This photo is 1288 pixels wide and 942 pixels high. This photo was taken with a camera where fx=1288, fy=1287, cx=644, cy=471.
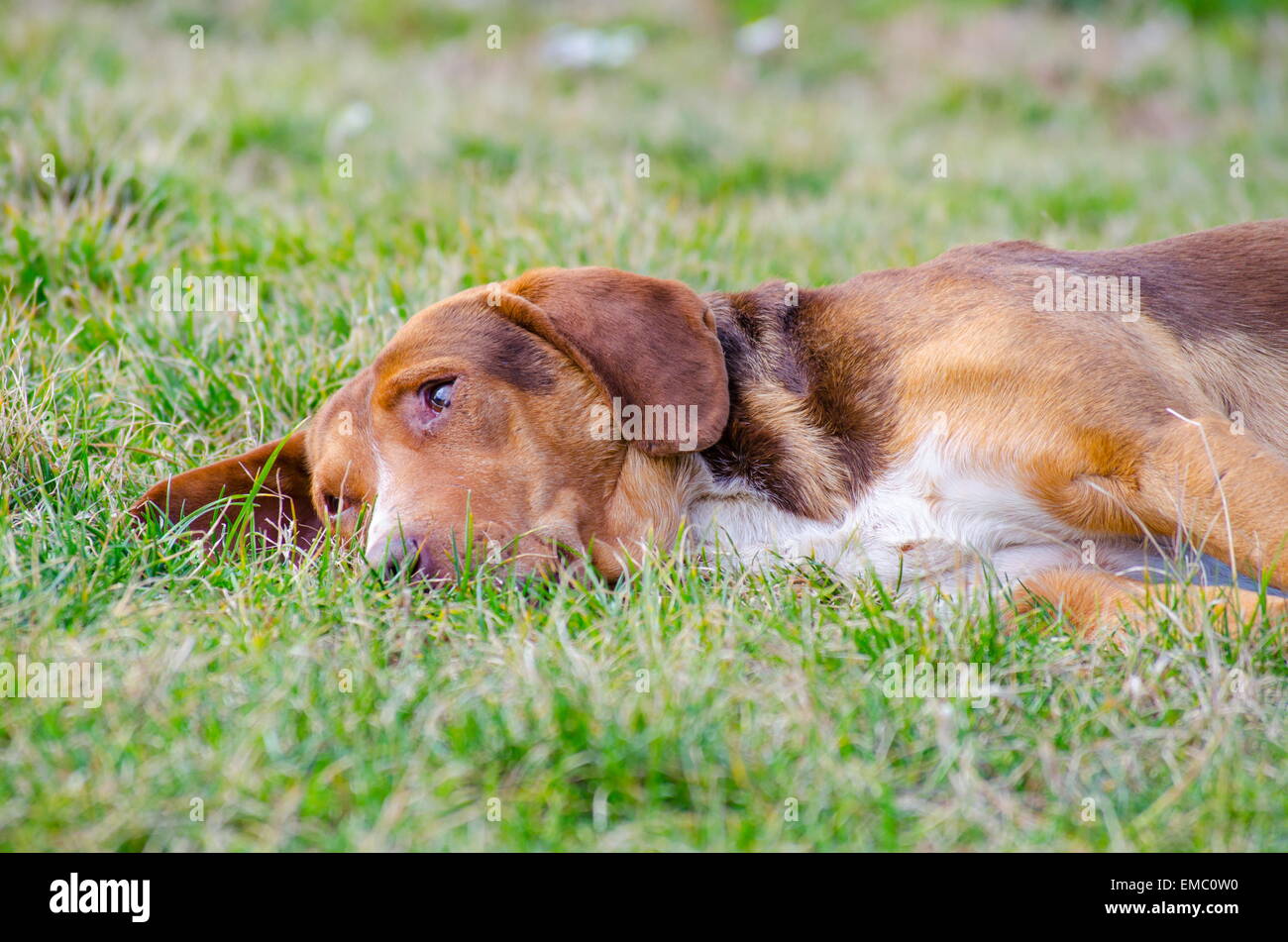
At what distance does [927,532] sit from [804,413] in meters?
0.50

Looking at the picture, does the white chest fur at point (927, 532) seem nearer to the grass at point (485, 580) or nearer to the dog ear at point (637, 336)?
the grass at point (485, 580)

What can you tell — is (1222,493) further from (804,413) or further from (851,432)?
(804,413)

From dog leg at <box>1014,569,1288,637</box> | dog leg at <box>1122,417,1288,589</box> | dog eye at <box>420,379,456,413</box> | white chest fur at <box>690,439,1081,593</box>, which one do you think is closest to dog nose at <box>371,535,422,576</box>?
dog eye at <box>420,379,456,413</box>

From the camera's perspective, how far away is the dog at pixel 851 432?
3385mm

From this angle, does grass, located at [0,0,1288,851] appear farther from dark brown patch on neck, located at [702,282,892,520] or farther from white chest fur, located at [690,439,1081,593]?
dark brown patch on neck, located at [702,282,892,520]

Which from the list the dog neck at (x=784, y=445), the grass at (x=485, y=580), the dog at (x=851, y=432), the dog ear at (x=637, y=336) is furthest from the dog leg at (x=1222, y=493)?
the dog ear at (x=637, y=336)

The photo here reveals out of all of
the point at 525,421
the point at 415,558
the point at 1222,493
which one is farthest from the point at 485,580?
the point at 1222,493

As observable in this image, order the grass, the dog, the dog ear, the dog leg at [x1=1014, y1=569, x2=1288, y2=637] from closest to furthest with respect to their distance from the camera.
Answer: the grass
the dog leg at [x1=1014, y1=569, x2=1288, y2=637]
the dog
the dog ear

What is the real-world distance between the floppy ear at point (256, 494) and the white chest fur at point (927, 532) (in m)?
1.40

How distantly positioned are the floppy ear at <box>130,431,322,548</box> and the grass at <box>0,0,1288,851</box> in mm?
149

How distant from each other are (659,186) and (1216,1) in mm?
9508

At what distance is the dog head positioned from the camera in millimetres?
3541
